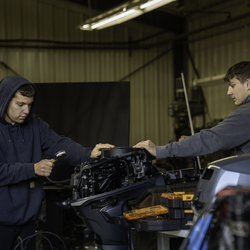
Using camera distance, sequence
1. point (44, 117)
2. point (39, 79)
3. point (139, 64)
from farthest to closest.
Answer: point (139, 64)
point (39, 79)
point (44, 117)

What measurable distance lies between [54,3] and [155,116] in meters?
2.72

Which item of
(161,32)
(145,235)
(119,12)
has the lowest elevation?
(145,235)

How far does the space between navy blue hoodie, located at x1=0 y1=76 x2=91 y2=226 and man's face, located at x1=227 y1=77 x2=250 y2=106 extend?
2.46ft

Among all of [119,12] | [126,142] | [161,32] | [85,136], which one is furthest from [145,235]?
[161,32]

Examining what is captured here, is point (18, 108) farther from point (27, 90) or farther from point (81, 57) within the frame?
point (81, 57)

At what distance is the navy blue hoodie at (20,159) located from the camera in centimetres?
164

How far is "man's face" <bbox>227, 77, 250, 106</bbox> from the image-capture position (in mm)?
1618

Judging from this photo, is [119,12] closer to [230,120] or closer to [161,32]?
[230,120]

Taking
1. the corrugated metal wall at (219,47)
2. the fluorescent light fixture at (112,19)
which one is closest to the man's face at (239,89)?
the fluorescent light fixture at (112,19)

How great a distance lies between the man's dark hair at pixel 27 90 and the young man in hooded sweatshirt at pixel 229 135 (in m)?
0.61

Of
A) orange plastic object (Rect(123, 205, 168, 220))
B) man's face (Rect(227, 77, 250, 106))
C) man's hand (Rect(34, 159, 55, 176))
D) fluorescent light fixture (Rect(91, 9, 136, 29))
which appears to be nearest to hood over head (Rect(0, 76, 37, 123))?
man's hand (Rect(34, 159, 55, 176))

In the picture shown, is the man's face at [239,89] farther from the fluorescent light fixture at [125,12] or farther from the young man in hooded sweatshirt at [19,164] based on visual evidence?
the fluorescent light fixture at [125,12]

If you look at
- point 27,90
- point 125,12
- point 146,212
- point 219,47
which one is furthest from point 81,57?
point 146,212

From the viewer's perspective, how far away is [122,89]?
308 centimetres
